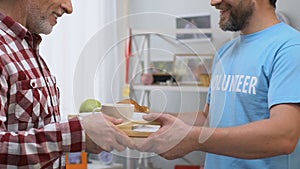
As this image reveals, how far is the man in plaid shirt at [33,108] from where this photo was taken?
Result: 0.73 meters

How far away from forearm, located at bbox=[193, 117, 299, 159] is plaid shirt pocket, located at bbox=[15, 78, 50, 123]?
1.14ft

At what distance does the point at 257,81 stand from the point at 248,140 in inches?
7.2

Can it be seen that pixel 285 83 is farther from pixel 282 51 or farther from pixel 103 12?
pixel 103 12

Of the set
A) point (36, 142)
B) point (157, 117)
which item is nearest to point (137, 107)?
point (157, 117)

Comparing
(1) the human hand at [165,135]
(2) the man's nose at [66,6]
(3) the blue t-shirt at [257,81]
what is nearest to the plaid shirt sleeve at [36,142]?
(1) the human hand at [165,135]

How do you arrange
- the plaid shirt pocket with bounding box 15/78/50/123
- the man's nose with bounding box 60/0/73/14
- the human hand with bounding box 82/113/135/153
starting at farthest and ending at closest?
the man's nose with bounding box 60/0/73/14, the plaid shirt pocket with bounding box 15/78/50/123, the human hand with bounding box 82/113/135/153

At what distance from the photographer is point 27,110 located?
83 cm

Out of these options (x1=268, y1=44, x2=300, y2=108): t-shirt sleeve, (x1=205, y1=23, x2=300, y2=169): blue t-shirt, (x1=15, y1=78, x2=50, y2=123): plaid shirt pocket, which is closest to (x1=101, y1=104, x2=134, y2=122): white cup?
(x1=15, y1=78, x2=50, y2=123): plaid shirt pocket

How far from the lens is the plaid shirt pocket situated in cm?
82

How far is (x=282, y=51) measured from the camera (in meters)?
1.06

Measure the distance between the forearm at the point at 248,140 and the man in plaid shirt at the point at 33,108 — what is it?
0.30 meters

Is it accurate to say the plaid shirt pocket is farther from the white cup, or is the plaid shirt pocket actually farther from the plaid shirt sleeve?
the white cup

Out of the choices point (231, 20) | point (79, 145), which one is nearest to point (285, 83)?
point (231, 20)

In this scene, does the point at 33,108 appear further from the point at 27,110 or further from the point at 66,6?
the point at 66,6
